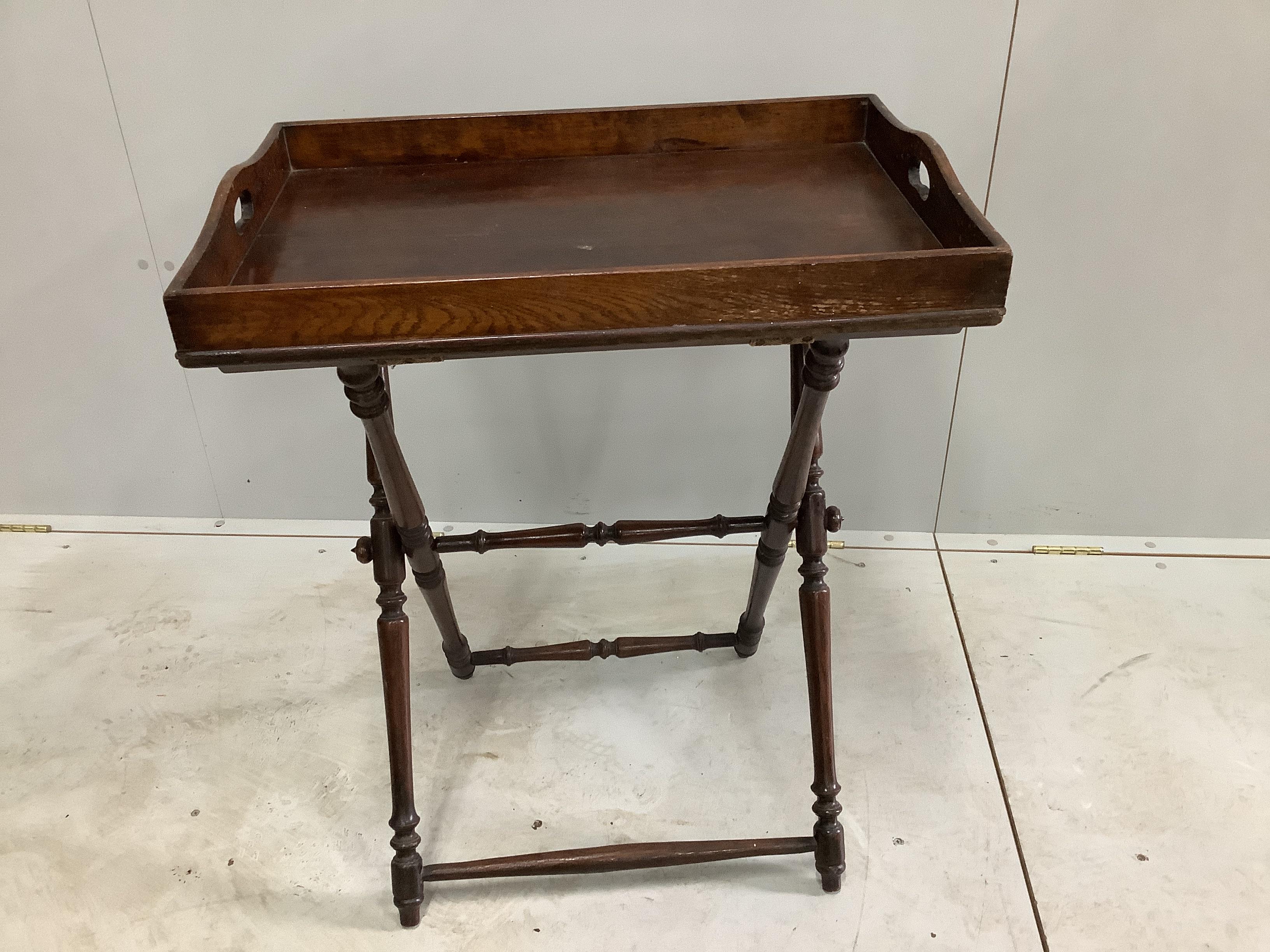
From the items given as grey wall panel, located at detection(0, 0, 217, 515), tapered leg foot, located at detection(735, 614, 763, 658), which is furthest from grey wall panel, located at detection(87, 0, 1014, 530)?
tapered leg foot, located at detection(735, 614, 763, 658)

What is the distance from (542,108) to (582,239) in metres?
0.72

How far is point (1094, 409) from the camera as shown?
231 centimetres

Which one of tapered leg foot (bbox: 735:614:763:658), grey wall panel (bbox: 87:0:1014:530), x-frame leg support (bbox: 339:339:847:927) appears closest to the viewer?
x-frame leg support (bbox: 339:339:847:927)

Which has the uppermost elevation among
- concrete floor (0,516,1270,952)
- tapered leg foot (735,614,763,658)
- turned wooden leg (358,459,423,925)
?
turned wooden leg (358,459,423,925)

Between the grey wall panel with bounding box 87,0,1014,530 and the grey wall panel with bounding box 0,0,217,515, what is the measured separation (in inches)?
2.6

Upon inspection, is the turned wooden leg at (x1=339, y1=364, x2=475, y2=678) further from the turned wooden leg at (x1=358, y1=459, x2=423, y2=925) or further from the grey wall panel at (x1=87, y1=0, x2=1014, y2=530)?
the grey wall panel at (x1=87, y1=0, x2=1014, y2=530)

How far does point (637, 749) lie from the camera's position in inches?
77.1

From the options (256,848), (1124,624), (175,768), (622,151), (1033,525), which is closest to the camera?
(622,151)

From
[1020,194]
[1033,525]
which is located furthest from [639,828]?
[1020,194]

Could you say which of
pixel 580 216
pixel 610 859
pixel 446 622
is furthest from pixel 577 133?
pixel 610 859

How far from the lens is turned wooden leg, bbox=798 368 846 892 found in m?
1.63

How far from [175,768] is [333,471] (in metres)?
0.83

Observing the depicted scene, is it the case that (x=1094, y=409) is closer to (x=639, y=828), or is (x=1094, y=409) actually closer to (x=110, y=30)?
(x=639, y=828)

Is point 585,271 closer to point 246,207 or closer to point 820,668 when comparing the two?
point 246,207
